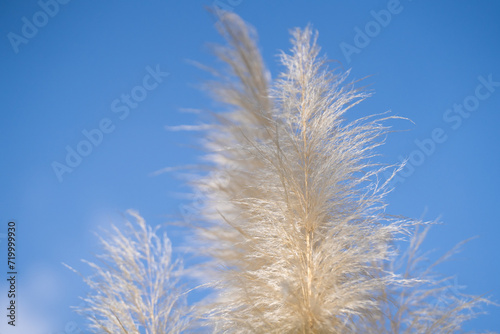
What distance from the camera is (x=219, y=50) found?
3143mm

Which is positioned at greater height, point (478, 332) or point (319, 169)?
point (319, 169)

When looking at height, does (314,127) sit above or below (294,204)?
above

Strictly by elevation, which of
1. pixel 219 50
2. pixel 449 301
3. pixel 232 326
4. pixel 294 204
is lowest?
pixel 232 326

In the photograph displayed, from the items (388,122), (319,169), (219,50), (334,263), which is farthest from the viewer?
(219,50)

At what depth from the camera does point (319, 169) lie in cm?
161

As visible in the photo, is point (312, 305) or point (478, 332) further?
point (478, 332)

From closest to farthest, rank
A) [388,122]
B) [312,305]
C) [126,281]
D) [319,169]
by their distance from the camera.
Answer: [312,305] → [319,169] → [388,122] → [126,281]

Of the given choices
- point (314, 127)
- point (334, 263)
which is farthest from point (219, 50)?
point (334, 263)

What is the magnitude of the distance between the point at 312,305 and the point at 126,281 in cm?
120

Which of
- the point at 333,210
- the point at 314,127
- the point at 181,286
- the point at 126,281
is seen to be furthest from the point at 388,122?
the point at 126,281

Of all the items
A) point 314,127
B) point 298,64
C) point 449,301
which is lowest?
point 449,301

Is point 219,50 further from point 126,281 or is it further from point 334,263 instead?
point 334,263

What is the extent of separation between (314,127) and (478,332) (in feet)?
3.71

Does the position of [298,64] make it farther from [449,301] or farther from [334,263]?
[449,301]
